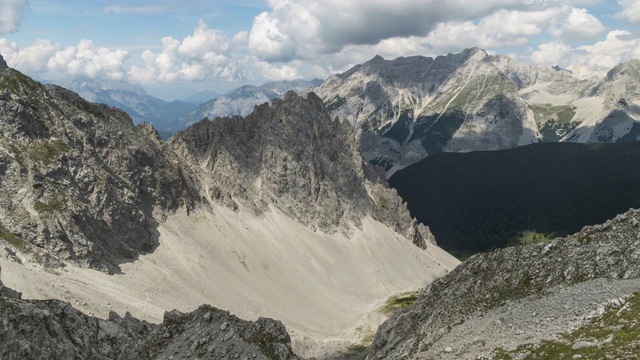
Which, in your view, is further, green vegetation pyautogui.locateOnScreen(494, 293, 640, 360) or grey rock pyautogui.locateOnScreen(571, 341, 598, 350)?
grey rock pyautogui.locateOnScreen(571, 341, 598, 350)

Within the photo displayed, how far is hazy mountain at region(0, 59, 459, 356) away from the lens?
107062 millimetres

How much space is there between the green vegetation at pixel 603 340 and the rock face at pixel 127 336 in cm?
3254

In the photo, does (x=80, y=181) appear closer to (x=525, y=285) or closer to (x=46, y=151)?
(x=46, y=151)

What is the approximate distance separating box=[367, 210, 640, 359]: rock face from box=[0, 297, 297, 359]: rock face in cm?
1751

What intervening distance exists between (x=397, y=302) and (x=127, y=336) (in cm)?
11491

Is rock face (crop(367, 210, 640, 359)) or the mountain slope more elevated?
rock face (crop(367, 210, 640, 359))

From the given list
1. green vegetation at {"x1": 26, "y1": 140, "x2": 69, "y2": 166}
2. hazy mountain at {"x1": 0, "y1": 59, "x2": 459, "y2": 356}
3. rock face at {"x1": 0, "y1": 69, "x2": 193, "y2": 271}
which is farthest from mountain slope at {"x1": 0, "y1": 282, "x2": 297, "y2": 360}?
green vegetation at {"x1": 26, "y1": 140, "x2": 69, "y2": 166}

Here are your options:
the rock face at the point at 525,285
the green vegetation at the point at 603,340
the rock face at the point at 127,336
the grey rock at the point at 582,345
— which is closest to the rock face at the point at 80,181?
the rock face at the point at 127,336

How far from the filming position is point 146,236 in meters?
135

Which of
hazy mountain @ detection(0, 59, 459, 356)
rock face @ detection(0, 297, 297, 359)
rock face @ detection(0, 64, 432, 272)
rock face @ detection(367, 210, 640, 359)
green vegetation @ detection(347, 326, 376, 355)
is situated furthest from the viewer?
green vegetation @ detection(347, 326, 376, 355)

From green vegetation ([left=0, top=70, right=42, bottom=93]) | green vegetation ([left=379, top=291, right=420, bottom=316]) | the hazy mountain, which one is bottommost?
green vegetation ([left=379, top=291, right=420, bottom=316])

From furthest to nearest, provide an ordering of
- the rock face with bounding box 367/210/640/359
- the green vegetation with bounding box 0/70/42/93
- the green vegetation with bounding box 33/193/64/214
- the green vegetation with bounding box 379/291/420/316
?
the green vegetation with bounding box 379/291/420/316 < the green vegetation with bounding box 0/70/42/93 < the green vegetation with bounding box 33/193/64/214 < the rock face with bounding box 367/210/640/359

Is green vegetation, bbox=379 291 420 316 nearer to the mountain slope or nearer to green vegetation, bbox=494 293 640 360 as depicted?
the mountain slope

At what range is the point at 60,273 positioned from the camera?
10225cm
